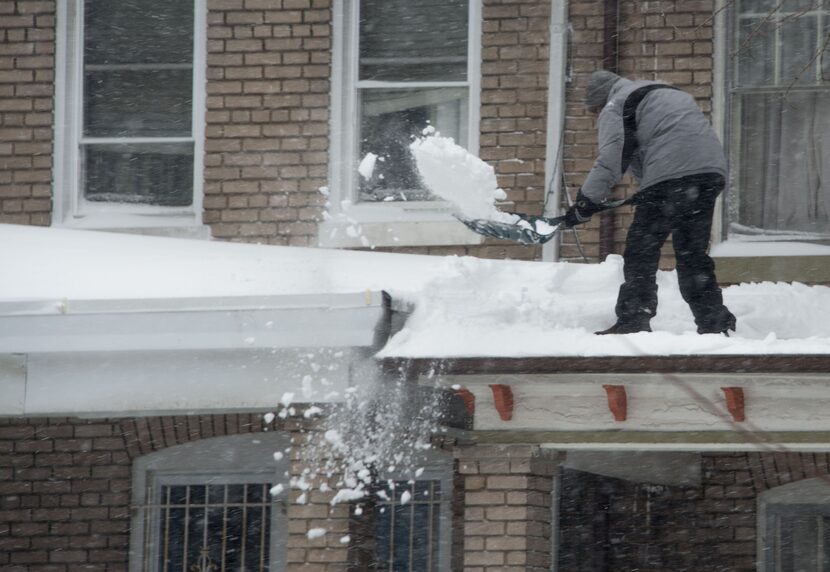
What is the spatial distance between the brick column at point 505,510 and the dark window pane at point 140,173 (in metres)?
2.80

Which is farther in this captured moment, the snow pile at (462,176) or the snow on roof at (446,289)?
the snow pile at (462,176)

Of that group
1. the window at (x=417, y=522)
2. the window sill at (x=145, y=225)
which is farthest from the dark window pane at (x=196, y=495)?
the window sill at (x=145, y=225)

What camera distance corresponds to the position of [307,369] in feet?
21.1

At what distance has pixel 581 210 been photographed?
22.5 ft

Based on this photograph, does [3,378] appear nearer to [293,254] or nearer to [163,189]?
[293,254]

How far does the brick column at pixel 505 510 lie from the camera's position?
6.88 m

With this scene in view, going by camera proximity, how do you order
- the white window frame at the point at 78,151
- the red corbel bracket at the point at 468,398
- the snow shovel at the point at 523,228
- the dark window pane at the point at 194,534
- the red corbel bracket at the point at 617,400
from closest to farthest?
the red corbel bracket at the point at 617,400, the red corbel bracket at the point at 468,398, the snow shovel at the point at 523,228, the dark window pane at the point at 194,534, the white window frame at the point at 78,151

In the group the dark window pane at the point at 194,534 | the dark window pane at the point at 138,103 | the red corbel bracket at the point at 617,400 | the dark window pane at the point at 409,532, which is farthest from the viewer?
the dark window pane at the point at 138,103

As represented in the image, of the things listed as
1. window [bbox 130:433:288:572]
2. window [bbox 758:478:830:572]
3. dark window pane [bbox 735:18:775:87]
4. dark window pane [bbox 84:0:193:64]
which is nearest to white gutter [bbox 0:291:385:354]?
window [bbox 130:433:288:572]

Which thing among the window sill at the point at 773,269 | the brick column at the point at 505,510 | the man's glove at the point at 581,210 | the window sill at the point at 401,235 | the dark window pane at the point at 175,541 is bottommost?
the dark window pane at the point at 175,541

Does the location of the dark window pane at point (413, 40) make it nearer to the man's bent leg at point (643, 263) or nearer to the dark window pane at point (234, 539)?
the man's bent leg at point (643, 263)

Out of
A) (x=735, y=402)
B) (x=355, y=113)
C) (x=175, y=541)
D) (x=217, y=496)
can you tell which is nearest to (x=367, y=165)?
(x=355, y=113)

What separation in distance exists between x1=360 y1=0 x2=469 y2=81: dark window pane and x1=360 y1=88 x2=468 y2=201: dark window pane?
11 centimetres

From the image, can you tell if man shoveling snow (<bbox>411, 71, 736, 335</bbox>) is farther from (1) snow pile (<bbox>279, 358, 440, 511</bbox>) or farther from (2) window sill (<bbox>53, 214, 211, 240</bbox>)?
(2) window sill (<bbox>53, 214, 211, 240</bbox>)
